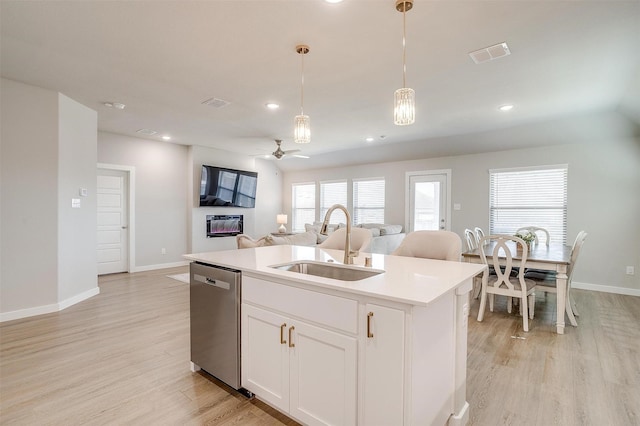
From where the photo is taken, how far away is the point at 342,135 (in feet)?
19.5

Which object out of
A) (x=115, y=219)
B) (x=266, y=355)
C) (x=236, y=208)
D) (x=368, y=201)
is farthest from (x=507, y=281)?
(x=115, y=219)

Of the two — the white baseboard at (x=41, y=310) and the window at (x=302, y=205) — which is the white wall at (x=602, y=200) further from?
the white baseboard at (x=41, y=310)

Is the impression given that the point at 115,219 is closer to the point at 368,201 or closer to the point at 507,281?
the point at 368,201

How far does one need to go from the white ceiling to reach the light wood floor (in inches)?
106

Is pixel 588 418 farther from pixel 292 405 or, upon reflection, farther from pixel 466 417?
pixel 292 405

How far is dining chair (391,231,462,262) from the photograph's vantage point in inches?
93.3

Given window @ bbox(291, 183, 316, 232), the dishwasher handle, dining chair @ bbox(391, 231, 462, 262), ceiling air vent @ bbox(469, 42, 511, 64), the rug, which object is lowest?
the rug

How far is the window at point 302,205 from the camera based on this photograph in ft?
29.7

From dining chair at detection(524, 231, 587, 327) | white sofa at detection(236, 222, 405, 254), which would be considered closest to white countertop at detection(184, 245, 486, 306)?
white sofa at detection(236, 222, 405, 254)

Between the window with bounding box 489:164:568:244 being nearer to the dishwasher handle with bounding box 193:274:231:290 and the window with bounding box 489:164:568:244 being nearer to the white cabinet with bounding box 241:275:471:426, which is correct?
the white cabinet with bounding box 241:275:471:426

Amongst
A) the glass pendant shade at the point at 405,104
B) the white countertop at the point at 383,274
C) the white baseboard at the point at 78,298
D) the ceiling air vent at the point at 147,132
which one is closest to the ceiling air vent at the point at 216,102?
the ceiling air vent at the point at 147,132

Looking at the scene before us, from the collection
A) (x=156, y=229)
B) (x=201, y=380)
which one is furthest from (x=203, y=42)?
(x=156, y=229)

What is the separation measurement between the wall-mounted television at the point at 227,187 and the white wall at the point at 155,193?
0.49m

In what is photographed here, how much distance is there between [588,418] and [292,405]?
5.99 feet
